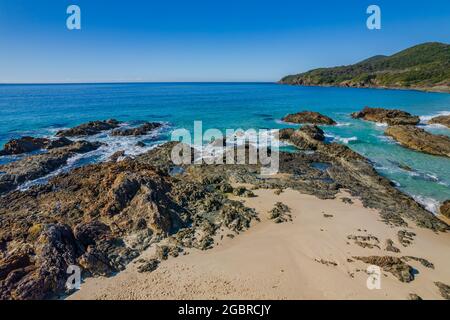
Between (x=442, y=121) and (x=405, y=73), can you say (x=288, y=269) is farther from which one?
(x=405, y=73)

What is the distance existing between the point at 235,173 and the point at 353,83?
135759mm

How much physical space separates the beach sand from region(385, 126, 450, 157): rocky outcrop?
1845cm

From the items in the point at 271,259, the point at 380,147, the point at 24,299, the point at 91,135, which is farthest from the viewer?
the point at 91,135

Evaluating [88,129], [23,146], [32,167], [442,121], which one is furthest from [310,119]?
[23,146]

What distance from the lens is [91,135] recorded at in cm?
3719

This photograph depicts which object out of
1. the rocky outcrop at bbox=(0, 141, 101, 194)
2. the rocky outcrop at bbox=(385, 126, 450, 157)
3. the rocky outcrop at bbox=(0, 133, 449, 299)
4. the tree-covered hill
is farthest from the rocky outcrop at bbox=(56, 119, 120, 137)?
the tree-covered hill

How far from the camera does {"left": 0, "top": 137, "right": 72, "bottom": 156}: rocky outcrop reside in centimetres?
2794

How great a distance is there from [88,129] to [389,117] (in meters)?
50.5

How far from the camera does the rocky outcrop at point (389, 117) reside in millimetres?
42134

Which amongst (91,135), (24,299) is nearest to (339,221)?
(24,299)
